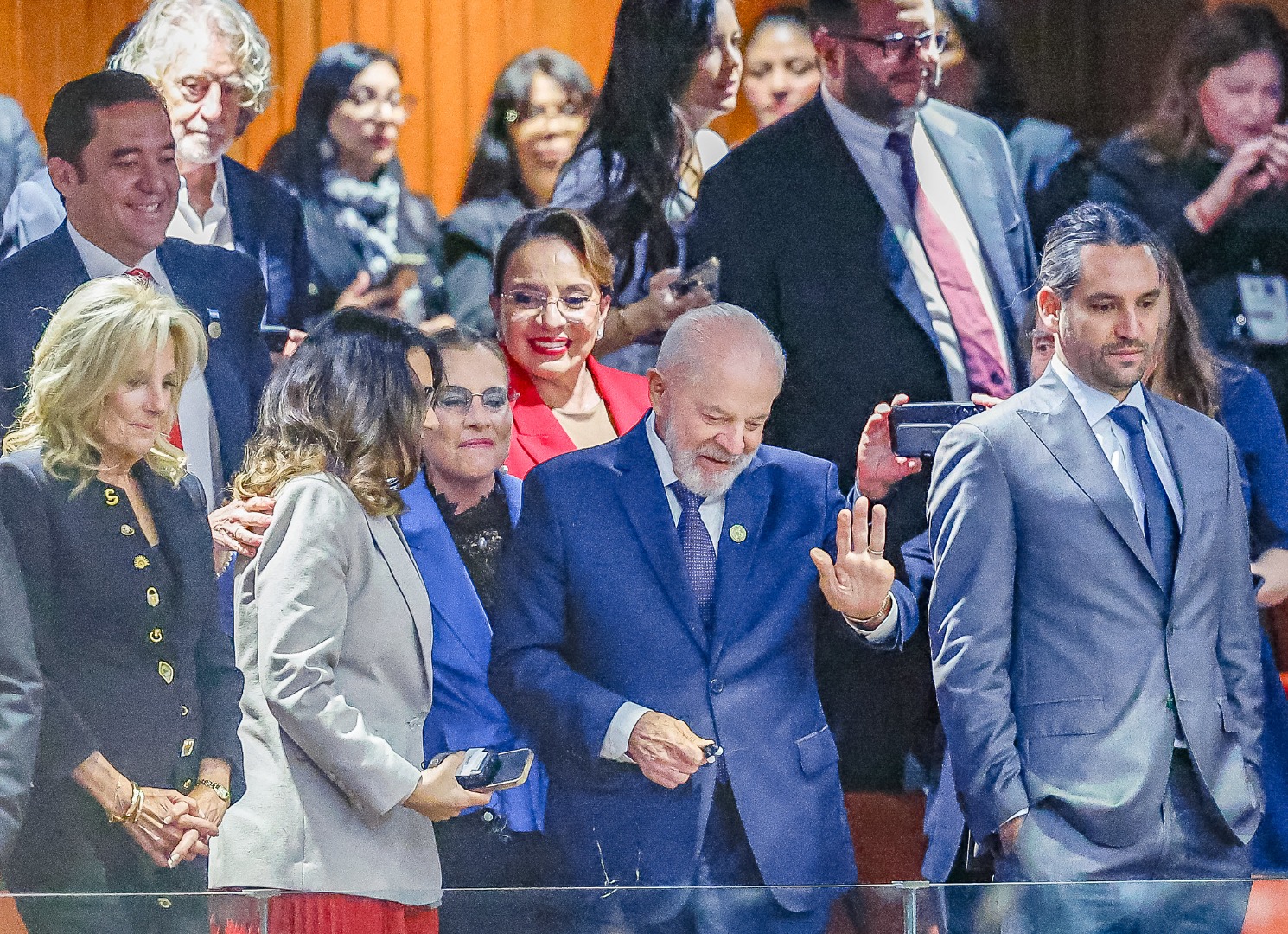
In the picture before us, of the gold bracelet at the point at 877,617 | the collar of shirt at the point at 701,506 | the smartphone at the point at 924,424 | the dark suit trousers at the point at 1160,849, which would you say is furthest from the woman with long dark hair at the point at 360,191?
the dark suit trousers at the point at 1160,849

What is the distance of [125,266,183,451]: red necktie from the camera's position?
4707 mm

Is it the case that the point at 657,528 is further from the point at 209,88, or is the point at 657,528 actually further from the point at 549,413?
the point at 209,88

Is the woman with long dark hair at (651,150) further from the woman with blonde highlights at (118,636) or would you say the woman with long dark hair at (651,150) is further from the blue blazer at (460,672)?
the woman with blonde highlights at (118,636)

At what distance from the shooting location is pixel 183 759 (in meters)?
4.57

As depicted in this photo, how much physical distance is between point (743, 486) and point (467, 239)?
1057mm

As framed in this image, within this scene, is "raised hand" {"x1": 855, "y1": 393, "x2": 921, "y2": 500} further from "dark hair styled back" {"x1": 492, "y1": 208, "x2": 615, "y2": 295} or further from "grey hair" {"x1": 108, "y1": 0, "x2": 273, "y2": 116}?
"grey hair" {"x1": 108, "y1": 0, "x2": 273, "y2": 116}

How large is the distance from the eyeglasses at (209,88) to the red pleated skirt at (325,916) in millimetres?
2334

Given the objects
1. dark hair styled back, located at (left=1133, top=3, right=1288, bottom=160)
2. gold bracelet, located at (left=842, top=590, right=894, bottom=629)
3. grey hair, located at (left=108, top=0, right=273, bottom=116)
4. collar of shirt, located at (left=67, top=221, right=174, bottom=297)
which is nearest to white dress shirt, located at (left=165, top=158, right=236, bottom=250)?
collar of shirt, located at (left=67, top=221, right=174, bottom=297)

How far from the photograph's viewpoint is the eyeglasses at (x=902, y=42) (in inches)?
192

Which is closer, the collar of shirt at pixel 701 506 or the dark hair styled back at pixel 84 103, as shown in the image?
the collar of shirt at pixel 701 506

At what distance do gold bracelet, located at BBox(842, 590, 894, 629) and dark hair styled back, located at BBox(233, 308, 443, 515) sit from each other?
1.29 metres

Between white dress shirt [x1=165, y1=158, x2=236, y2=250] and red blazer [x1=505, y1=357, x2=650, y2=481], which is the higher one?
white dress shirt [x1=165, y1=158, x2=236, y2=250]

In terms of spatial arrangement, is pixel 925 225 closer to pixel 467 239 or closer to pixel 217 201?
pixel 467 239

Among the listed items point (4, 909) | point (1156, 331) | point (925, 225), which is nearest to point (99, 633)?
point (4, 909)
